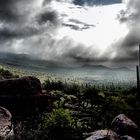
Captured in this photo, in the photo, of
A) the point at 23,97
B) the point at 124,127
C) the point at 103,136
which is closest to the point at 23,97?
the point at 23,97

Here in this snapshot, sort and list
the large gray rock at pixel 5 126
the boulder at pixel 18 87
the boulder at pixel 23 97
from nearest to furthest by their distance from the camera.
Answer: the large gray rock at pixel 5 126
the boulder at pixel 23 97
the boulder at pixel 18 87

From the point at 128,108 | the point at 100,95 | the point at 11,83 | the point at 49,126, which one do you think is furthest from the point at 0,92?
the point at 100,95

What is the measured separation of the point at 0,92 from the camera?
48406 mm

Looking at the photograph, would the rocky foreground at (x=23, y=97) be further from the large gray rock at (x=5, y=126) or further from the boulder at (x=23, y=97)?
the large gray rock at (x=5, y=126)

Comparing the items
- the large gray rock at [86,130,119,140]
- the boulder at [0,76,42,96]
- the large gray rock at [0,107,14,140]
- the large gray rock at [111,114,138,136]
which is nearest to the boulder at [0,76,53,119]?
the boulder at [0,76,42,96]

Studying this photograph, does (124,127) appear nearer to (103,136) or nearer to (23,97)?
(103,136)

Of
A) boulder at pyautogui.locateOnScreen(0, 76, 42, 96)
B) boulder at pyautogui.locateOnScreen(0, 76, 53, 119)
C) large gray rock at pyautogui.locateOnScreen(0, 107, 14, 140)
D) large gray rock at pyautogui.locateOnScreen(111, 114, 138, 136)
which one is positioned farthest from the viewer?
boulder at pyautogui.locateOnScreen(0, 76, 42, 96)

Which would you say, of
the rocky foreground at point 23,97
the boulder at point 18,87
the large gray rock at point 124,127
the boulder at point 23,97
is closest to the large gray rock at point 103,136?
the large gray rock at point 124,127

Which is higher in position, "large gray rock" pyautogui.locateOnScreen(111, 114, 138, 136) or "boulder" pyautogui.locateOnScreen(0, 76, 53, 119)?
"boulder" pyautogui.locateOnScreen(0, 76, 53, 119)

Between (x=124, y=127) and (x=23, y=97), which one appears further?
(x=23, y=97)

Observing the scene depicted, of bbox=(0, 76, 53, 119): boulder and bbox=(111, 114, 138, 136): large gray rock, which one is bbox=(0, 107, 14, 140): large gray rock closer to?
bbox=(111, 114, 138, 136): large gray rock

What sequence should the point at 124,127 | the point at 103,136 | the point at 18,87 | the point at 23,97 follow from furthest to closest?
the point at 18,87 → the point at 23,97 → the point at 124,127 → the point at 103,136

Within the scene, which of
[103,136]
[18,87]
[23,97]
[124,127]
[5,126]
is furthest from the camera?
[18,87]

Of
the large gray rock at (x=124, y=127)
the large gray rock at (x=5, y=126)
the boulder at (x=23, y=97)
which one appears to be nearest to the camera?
the large gray rock at (x=5, y=126)
